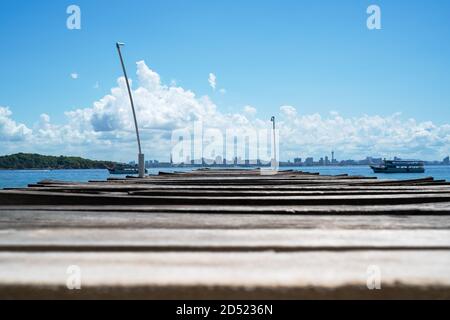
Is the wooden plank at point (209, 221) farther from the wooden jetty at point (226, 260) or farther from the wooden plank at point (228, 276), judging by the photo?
the wooden plank at point (228, 276)

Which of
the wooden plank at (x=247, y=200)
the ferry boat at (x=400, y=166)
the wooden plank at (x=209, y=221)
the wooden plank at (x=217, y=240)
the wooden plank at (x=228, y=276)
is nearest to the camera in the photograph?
the wooden plank at (x=228, y=276)

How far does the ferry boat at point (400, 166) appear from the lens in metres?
117

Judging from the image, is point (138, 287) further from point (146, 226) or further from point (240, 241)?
point (146, 226)

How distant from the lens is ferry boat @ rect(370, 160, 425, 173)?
117062mm

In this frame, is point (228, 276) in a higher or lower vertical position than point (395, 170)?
→ higher

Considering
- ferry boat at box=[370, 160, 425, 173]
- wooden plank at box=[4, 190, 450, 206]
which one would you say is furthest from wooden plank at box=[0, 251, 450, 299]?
ferry boat at box=[370, 160, 425, 173]

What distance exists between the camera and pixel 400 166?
121500 mm

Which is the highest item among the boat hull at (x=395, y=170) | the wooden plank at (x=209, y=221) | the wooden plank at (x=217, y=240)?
the wooden plank at (x=217, y=240)

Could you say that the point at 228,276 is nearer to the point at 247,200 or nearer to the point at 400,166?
the point at 247,200

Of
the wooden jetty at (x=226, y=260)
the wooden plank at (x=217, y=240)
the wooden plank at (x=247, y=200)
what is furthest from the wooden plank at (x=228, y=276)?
the wooden plank at (x=247, y=200)

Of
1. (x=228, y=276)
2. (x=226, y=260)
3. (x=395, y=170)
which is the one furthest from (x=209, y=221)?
(x=395, y=170)

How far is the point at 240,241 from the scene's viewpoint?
1.59 m

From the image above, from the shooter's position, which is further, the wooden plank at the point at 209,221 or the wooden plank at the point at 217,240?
the wooden plank at the point at 209,221
